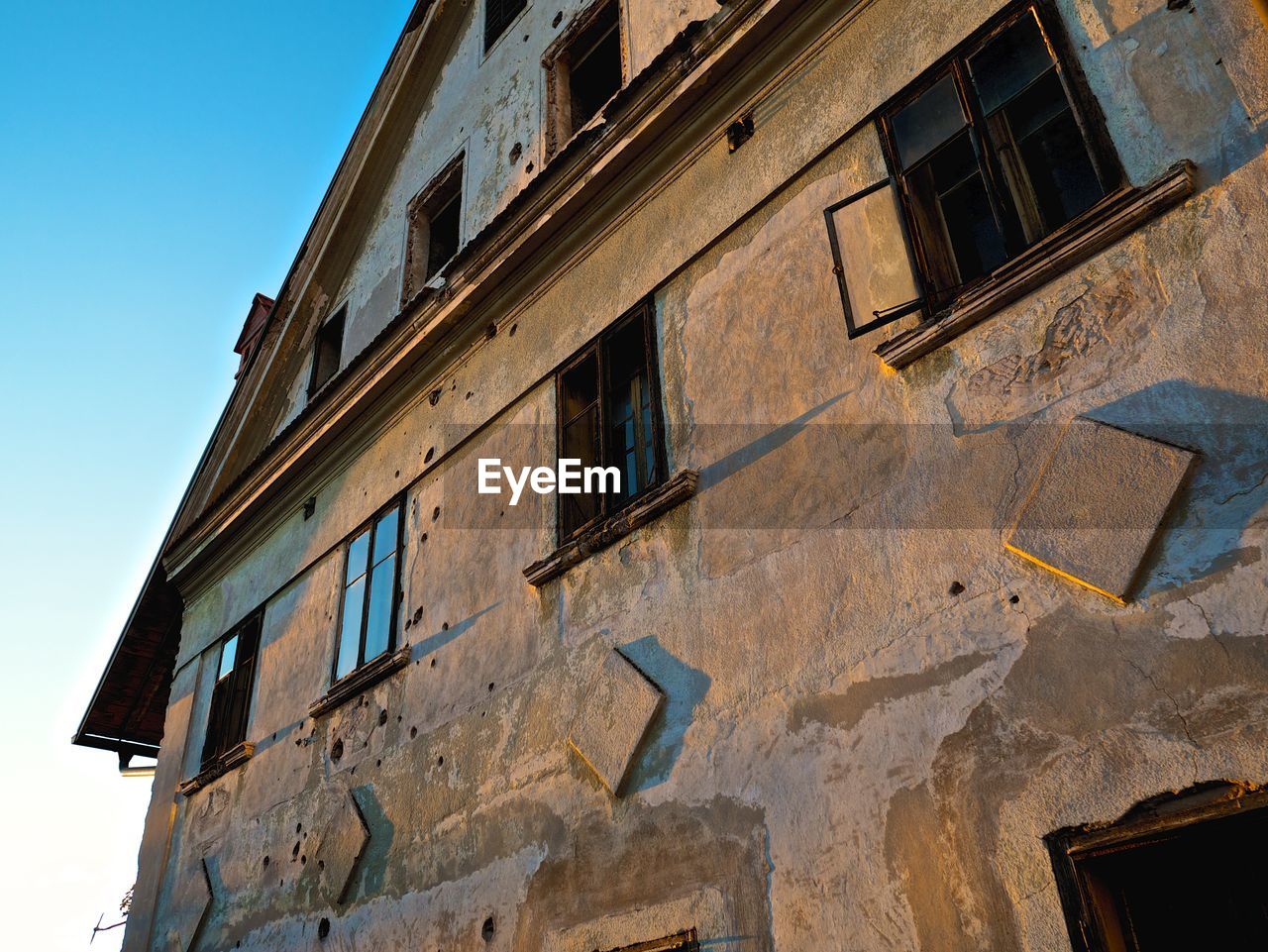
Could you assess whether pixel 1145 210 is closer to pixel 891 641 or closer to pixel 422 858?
pixel 891 641

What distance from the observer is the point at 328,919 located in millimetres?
6848

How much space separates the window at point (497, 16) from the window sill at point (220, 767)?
6860 mm

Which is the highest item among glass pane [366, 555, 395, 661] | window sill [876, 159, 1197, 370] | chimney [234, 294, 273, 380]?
chimney [234, 294, 273, 380]

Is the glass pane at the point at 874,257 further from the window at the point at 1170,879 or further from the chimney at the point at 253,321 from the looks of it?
the chimney at the point at 253,321

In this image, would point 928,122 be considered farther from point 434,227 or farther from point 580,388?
point 434,227

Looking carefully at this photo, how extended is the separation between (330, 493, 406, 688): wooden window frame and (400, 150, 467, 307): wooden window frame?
227cm

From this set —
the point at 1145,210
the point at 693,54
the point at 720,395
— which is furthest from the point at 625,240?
the point at 1145,210

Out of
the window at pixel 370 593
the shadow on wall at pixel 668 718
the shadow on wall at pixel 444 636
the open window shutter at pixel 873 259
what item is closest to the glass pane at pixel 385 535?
the window at pixel 370 593

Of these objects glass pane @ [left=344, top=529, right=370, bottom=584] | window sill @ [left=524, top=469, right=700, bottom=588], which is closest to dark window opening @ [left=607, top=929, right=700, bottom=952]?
window sill @ [left=524, top=469, right=700, bottom=588]

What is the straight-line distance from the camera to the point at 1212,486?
352 cm

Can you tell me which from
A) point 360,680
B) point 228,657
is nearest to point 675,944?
point 360,680

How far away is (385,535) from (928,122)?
17.0 ft

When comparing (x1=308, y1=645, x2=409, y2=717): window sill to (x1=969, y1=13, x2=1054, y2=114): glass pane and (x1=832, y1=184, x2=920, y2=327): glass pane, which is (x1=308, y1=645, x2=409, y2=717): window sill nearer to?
(x1=832, y1=184, x2=920, y2=327): glass pane

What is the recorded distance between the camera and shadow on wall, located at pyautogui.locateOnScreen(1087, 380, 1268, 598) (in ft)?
11.2
